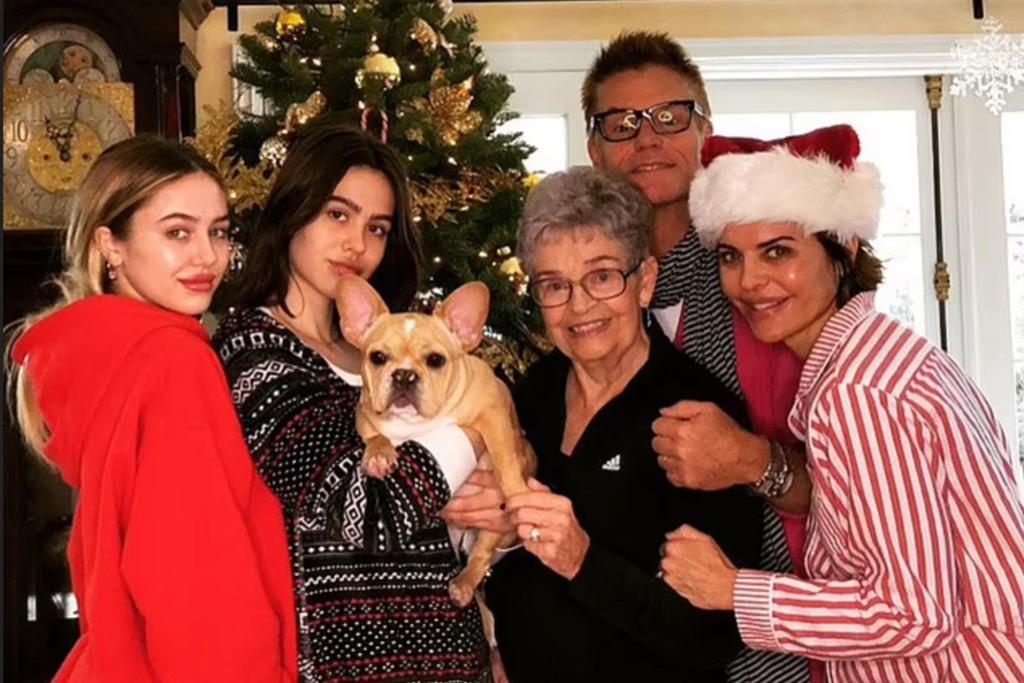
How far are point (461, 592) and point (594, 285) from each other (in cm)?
52

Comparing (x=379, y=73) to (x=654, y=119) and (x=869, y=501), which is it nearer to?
(x=654, y=119)

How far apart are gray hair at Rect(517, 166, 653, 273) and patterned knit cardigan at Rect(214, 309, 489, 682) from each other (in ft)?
1.38

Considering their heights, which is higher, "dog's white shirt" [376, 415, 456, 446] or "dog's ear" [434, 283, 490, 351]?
"dog's ear" [434, 283, 490, 351]

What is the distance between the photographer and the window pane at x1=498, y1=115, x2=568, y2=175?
4.48m

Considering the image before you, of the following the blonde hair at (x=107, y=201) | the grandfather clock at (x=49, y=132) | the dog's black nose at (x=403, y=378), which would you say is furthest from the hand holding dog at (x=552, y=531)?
the grandfather clock at (x=49, y=132)

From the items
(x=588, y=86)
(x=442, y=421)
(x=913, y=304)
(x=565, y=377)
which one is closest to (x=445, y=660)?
(x=442, y=421)

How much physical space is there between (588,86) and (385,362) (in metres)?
0.97

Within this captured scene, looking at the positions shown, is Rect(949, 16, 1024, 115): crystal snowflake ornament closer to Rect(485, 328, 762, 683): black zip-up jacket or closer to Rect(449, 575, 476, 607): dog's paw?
Rect(485, 328, 762, 683): black zip-up jacket

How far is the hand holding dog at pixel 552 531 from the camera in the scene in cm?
172

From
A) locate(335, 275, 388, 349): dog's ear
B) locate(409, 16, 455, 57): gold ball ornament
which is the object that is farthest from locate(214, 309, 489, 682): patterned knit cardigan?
locate(409, 16, 455, 57): gold ball ornament

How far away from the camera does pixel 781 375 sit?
81.5 inches

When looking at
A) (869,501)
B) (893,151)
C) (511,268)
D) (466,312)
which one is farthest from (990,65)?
(869,501)

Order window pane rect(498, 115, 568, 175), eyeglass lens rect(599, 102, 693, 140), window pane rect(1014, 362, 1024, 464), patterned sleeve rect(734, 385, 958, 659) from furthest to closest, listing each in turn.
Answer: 1. window pane rect(1014, 362, 1024, 464)
2. window pane rect(498, 115, 568, 175)
3. eyeglass lens rect(599, 102, 693, 140)
4. patterned sleeve rect(734, 385, 958, 659)

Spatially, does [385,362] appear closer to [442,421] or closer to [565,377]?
[442,421]
